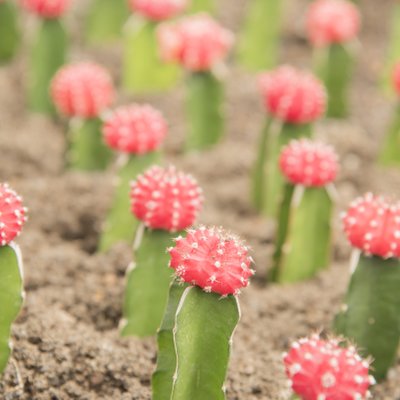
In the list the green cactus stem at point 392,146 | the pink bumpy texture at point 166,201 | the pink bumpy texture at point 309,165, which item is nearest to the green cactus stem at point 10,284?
the pink bumpy texture at point 166,201

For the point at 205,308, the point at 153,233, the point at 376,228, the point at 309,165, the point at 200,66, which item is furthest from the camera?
the point at 200,66

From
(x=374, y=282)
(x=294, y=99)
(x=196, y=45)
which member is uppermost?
(x=196, y=45)

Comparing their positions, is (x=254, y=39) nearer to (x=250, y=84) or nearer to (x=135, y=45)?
(x=250, y=84)

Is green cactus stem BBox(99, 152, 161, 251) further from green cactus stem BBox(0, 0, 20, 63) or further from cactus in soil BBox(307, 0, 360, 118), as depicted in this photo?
green cactus stem BBox(0, 0, 20, 63)

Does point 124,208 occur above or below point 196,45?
below

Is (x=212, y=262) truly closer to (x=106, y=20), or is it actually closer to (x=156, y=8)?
A: (x=156, y=8)

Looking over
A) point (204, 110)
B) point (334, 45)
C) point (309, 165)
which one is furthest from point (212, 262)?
point (334, 45)
